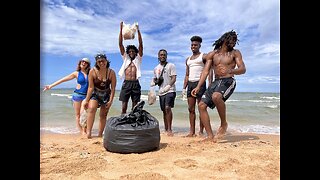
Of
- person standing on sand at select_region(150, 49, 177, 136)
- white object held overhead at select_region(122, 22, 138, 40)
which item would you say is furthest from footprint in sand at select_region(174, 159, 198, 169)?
white object held overhead at select_region(122, 22, 138, 40)

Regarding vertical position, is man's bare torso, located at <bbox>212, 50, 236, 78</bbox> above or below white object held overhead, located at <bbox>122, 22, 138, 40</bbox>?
below

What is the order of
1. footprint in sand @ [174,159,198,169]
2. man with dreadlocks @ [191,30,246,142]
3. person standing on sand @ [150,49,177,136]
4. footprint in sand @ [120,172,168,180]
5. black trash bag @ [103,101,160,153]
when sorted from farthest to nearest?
person standing on sand @ [150,49,177,136]
man with dreadlocks @ [191,30,246,142]
black trash bag @ [103,101,160,153]
footprint in sand @ [174,159,198,169]
footprint in sand @ [120,172,168,180]

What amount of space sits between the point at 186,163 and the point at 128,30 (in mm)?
3029

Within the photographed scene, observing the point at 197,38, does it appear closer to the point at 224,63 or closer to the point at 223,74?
the point at 224,63

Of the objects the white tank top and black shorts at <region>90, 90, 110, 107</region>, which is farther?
the white tank top

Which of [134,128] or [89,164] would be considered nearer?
[89,164]

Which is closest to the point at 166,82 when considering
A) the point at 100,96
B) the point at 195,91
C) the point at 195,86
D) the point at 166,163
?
the point at 195,86

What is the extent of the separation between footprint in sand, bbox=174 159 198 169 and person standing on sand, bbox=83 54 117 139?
2188 mm

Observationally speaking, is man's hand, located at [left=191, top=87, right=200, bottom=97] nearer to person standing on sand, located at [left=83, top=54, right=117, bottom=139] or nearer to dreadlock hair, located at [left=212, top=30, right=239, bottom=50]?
dreadlock hair, located at [left=212, top=30, right=239, bottom=50]

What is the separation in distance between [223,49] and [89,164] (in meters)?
2.97

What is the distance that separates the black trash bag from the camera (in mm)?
3678
